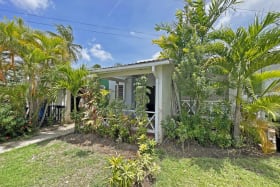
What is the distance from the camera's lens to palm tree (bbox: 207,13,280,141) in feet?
18.7

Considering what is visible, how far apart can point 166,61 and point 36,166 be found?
526cm

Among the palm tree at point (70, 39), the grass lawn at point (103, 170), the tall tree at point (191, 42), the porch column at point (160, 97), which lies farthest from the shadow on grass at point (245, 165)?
the palm tree at point (70, 39)

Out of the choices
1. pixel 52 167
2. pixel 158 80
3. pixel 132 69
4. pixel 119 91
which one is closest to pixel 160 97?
pixel 158 80

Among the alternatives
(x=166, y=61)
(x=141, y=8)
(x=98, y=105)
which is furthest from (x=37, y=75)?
(x=141, y=8)

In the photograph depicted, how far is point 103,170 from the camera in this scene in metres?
4.91

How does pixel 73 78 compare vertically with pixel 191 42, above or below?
below

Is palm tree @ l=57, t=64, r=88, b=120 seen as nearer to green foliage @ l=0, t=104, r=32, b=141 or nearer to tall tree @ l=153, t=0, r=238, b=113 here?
green foliage @ l=0, t=104, r=32, b=141

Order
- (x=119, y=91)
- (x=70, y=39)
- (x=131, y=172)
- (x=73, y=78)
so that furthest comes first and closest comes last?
(x=70, y=39) → (x=119, y=91) → (x=73, y=78) → (x=131, y=172)

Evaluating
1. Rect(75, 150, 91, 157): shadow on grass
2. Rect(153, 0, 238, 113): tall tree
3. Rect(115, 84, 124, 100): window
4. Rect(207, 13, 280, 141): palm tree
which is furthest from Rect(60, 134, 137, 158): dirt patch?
Rect(115, 84, 124, 100): window

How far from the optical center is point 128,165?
4305 mm

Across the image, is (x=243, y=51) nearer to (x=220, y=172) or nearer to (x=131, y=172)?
(x=220, y=172)

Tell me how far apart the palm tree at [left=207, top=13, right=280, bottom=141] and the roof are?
182 centimetres

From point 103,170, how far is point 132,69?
4.20 meters

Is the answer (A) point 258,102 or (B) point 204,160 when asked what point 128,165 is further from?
(A) point 258,102
